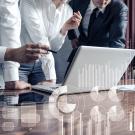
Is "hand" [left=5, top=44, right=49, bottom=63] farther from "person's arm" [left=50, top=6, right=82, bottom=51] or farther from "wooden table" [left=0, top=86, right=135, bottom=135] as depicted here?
"person's arm" [left=50, top=6, right=82, bottom=51]

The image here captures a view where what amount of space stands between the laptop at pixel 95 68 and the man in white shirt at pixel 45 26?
0.47m

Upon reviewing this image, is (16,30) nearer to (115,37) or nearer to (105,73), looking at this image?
(105,73)

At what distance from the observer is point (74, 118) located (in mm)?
880

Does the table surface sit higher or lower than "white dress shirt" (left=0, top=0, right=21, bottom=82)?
lower

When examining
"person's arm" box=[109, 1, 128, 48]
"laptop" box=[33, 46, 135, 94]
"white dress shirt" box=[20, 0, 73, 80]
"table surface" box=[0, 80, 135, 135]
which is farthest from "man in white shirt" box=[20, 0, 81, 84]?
"table surface" box=[0, 80, 135, 135]

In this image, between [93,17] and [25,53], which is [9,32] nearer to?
[25,53]

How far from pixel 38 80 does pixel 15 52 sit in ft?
2.07

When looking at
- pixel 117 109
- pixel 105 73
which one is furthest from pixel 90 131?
pixel 105 73

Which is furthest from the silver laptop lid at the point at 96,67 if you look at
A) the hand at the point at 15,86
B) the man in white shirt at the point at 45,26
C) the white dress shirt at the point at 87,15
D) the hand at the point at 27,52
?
the white dress shirt at the point at 87,15

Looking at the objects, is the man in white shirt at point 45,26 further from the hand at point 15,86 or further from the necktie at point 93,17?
the hand at point 15,86

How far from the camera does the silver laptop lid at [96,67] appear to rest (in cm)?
114

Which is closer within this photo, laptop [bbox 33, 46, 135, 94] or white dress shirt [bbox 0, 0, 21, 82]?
laptop [bbox 33, 46, 135, 94]

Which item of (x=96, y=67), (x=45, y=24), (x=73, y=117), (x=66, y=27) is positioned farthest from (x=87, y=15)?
(x=73, y=117)

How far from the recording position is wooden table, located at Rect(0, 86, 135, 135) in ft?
2.48
